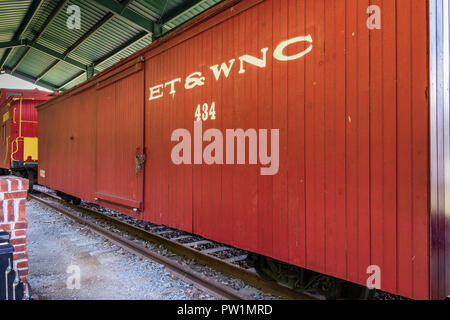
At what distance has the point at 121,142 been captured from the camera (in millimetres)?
5207

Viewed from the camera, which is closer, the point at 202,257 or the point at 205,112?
the point at 205,112

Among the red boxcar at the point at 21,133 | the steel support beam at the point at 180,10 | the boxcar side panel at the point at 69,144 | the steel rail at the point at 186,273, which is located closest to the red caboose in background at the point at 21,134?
the red boxcar at the point at 21,133

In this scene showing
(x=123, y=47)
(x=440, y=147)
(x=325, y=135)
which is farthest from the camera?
(x=123, y=47)

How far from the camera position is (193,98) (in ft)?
11.9

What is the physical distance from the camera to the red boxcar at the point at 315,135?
187 centimetres

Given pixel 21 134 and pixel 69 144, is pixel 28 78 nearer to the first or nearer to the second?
pixel 21 134

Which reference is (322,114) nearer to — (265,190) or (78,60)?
(265,190)

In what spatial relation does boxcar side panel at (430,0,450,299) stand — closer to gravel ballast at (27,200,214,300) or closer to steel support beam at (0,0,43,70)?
gravel ballast at (27,200,214,300)

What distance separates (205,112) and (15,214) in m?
2.12

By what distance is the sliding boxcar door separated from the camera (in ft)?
15.5

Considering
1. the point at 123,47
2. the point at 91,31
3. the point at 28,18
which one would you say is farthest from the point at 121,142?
the point at 28,18

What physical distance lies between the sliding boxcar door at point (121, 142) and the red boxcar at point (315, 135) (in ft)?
1.71

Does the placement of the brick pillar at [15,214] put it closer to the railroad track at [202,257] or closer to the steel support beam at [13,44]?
the railroad track at [202,257]

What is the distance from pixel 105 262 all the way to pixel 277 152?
280 cm
